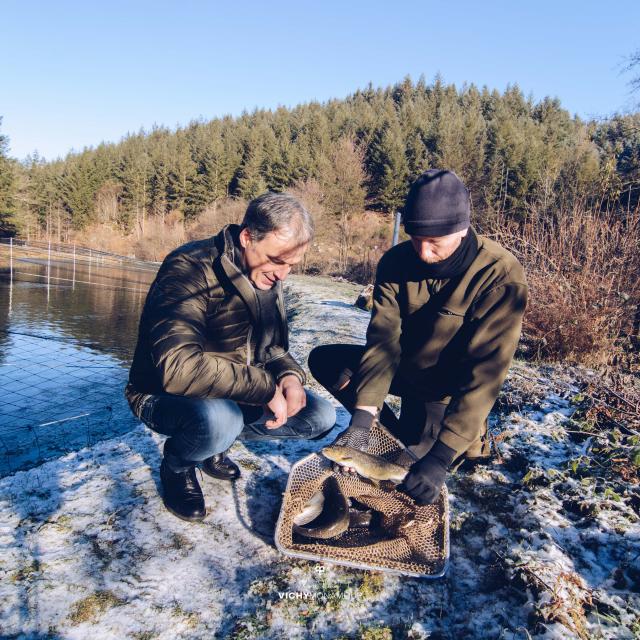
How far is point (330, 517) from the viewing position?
7.08 feet

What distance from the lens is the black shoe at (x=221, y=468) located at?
2707mm

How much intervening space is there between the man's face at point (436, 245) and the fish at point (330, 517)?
1206 millimetres

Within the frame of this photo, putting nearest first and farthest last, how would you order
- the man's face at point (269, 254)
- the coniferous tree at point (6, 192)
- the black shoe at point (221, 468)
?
the man's face at point (269, 254), the black shoe at point (221, 468), the coniferous tree at point (6, 192)

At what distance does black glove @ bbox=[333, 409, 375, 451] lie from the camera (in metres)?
2.28

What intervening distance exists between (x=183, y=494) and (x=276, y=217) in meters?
1.50

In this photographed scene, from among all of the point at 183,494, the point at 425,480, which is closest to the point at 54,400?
the point at 183,494

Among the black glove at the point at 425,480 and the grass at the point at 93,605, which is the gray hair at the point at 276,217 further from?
the grass at the point at 93,605

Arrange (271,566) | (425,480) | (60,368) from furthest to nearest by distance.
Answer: (60,368) < (271,566) < (425,480)

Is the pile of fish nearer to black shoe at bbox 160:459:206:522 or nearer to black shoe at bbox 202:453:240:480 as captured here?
black shoe at bbox 160:459:206:522

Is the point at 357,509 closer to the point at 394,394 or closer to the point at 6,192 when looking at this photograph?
the point at 394,394

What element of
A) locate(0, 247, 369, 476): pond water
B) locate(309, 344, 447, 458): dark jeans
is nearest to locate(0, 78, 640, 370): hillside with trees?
locate(0, 247, 369, 476): pond water

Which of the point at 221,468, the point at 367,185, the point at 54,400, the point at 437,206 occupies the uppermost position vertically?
the point at 367,185

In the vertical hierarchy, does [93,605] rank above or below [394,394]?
below

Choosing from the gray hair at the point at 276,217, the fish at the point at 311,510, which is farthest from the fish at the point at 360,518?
the gray hair at the point at 276,217
